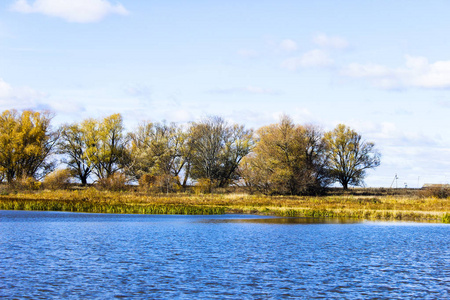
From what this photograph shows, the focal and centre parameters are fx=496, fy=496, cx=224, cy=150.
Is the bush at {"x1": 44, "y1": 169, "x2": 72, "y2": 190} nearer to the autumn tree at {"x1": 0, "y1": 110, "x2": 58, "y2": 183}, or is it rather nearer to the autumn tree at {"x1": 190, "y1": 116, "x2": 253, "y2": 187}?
the autumn tree at {"x1": 0, "y1": 110, "x2": 58, "y2": 183}

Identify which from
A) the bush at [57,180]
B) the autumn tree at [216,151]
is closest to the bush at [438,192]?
the autumn tree at [216,151]

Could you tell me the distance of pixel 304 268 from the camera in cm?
2167

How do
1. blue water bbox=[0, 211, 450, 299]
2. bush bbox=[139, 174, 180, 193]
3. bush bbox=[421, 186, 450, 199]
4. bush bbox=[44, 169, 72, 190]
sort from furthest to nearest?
bush bbox=[139, 174, 180, 193] < bush bbox=[44, 169, 72, 190] < bush bbox=[421, 186, 450, 199] < blue water bbox=[0, 211, 450, 299]

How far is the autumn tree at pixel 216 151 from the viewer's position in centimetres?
9344

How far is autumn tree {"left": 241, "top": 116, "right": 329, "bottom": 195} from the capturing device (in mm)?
78188

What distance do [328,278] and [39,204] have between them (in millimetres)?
40338

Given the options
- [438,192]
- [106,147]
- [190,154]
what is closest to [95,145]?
[106,147]

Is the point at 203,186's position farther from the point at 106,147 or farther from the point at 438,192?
the point at 438,192

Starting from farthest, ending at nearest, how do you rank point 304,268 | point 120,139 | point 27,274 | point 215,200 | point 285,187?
1. point 120,139
2. point 285,187
3. point 215,200
4. point 304,268
5. point 27,274

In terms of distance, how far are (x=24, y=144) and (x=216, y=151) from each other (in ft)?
111

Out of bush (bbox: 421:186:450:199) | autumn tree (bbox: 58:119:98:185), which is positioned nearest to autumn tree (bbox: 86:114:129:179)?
autumn tree (bbox: 58:119:98:185)

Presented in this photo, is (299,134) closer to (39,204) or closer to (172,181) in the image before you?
(172,181)

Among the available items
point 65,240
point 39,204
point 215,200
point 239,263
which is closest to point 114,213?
point 39,204

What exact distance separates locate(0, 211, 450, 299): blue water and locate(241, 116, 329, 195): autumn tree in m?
40.4
